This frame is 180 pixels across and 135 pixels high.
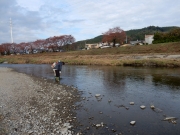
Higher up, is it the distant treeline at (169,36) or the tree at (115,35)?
the tree at (115,35)

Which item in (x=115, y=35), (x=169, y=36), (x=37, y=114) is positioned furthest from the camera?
(x=115, y=35)

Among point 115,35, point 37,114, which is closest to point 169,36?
point 115,35

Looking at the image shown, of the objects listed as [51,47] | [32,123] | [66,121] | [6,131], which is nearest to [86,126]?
[66,121]

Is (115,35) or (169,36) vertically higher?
(115,35)

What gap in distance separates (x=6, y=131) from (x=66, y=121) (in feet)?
8.79

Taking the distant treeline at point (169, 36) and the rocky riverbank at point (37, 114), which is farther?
the distant treeline at point (169, 36)

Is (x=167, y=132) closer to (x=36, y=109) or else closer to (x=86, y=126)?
(x=86, y=126)

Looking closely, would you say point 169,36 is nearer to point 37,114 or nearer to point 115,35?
point 115,35

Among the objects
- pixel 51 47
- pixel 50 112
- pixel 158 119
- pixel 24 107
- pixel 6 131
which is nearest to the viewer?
pixel 6 131

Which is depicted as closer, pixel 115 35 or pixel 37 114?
pixel 37 114

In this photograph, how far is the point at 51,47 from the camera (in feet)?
370

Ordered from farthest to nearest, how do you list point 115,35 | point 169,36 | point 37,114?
point 115,35 < point 169,36 < point 37,114

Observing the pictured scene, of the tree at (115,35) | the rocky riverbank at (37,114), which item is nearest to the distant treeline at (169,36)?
the tree at (115,35)

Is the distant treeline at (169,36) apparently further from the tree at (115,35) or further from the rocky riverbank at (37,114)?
the rocky riverbank at (37,114)
